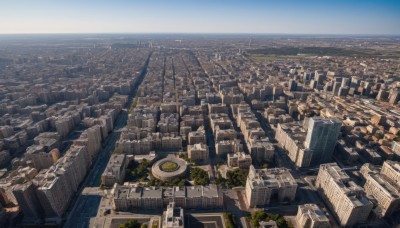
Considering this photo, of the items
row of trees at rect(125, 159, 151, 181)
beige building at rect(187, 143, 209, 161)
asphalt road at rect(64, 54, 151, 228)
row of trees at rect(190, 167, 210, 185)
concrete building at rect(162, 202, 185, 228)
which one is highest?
concrete building at rect(162, 202, 185, 228)

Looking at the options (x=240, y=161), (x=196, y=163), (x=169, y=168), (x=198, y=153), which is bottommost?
(x=196, y=163)

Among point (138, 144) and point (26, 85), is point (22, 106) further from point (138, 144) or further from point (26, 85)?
point (138, 144)

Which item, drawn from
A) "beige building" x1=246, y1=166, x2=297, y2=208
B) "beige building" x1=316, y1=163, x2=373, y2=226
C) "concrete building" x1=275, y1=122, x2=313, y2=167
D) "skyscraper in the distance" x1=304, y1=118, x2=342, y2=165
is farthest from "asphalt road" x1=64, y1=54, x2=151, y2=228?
"skyscraper in the distance" x1=304, y1=118, x2=342, y2=165

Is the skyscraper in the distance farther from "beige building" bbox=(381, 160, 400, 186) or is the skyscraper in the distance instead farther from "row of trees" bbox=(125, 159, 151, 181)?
"row of trees" bbox=(125, 159, 151, 181)

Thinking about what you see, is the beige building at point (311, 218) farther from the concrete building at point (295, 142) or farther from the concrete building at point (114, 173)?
the concrete building at point (114, 173)

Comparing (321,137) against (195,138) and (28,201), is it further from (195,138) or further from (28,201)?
(28,201)

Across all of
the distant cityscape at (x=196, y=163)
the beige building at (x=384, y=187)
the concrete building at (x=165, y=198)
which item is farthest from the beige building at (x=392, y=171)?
the concrete building at (x=165, y=198)

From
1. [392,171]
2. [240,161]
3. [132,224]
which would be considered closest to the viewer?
[132,224]

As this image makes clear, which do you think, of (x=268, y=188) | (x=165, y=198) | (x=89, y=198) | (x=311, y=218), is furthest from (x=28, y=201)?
(x=311, y=218)
